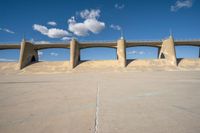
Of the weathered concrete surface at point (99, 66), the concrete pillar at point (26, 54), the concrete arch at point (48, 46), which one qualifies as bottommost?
the weathered concrete surface at point (99, 66)

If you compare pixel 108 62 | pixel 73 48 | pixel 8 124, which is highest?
pixel 73 48

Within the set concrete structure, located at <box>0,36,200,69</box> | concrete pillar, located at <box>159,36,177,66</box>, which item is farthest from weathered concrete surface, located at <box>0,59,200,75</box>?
concrete structure, located at <box>0,36,200,69</box>

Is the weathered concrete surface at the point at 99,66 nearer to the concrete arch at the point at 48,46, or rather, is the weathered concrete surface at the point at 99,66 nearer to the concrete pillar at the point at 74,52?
the concrete pillar at the point at 74,52

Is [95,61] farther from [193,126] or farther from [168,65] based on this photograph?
[193,126]

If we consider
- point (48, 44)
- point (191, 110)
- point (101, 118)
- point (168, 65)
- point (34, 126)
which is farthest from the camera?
point (48, 44)

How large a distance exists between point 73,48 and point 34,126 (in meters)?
32.6

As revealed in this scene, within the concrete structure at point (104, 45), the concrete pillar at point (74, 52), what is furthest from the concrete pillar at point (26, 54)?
the concrete pillar at point (74, 52)

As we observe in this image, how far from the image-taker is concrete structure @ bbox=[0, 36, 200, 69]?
33.8 m

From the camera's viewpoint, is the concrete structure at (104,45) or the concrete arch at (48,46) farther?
the concrete arch at (48,46)

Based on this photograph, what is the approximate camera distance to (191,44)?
38.2 meters

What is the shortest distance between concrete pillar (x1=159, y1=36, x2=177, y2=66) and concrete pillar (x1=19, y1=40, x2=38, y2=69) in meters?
33.3

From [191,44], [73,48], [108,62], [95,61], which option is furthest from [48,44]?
[191,44]

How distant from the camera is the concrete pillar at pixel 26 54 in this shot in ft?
112

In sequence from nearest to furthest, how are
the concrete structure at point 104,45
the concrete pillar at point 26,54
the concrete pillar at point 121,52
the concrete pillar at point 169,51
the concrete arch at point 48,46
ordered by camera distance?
the concrete pillar at point 121,52 → the concrete pillar at point 169,51 → the concrete structure at point 104,45 → the concrete pillar at point 26,54 → the concrete arch at point 48,46
